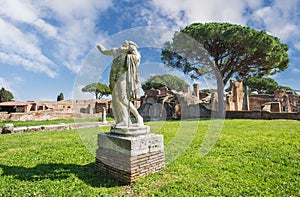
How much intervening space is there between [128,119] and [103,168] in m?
1.14

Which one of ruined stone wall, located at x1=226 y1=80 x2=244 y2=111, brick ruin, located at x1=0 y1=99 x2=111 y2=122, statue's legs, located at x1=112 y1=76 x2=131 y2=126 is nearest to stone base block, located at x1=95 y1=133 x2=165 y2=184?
statue's legs, located at x1=112 y1=76 x2=131 y2=126

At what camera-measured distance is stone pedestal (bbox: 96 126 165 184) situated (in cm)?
A: 319

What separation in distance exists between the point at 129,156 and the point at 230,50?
1860cm

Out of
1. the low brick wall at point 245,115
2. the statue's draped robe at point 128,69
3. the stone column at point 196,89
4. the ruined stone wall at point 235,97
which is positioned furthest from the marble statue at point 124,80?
the ruined stone wall at point 235,97

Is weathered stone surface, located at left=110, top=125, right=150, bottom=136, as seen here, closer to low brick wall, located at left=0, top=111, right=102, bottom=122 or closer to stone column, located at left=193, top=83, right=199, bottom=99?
low brick wall, located at left=0, top=111, right=102, bottom=122

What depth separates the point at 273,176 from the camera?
3.43 m

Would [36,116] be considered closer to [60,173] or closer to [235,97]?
[60,173]

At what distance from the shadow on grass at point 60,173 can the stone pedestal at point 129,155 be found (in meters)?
0.17

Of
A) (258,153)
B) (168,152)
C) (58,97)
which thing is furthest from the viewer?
(58,97)

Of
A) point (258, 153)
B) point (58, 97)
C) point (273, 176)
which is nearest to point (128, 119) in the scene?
point (273, 176)

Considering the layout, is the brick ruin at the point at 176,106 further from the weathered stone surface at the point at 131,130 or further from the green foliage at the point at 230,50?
the weathered stone surface at the point at 131,130

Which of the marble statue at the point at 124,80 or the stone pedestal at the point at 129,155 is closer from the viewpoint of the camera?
the stone pedestal at the point at 129,155

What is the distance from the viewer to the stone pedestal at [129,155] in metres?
3.19

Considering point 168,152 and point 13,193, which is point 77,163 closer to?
point 13,193
